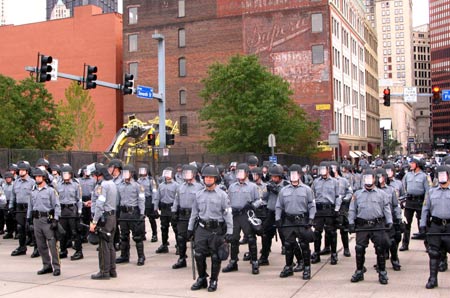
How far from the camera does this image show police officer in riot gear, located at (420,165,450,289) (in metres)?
9.80

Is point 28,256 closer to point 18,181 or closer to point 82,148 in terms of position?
point 18,181

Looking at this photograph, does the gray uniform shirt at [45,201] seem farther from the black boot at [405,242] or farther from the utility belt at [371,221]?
the black boot at [405,242]

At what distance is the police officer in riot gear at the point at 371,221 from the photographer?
10227mm

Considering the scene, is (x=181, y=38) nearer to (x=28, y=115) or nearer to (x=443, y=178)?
(x=28, y=115)

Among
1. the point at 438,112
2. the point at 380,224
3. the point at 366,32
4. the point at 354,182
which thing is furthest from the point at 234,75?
the point at 438,112

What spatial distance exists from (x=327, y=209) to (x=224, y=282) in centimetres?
321

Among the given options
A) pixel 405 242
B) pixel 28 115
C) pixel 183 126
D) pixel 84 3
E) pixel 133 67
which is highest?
pixel 84 3

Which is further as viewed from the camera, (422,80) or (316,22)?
(422,80)

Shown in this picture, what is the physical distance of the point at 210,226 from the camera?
9.96m

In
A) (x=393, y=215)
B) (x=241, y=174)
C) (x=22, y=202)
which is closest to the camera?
(x=393, y=215)

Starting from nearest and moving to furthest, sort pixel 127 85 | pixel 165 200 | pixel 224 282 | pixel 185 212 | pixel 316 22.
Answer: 1. pixel 224 282
2. pixel 185 212
3. pixel 165 200
4. pixel 127 85
5. pixel 316 22

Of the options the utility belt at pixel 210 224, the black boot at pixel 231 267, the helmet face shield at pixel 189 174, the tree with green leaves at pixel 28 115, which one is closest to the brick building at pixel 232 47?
the tree with green leaves at pixel 28 115

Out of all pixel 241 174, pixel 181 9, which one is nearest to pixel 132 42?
pixel 181 9

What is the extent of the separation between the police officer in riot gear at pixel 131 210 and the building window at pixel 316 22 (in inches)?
1879
